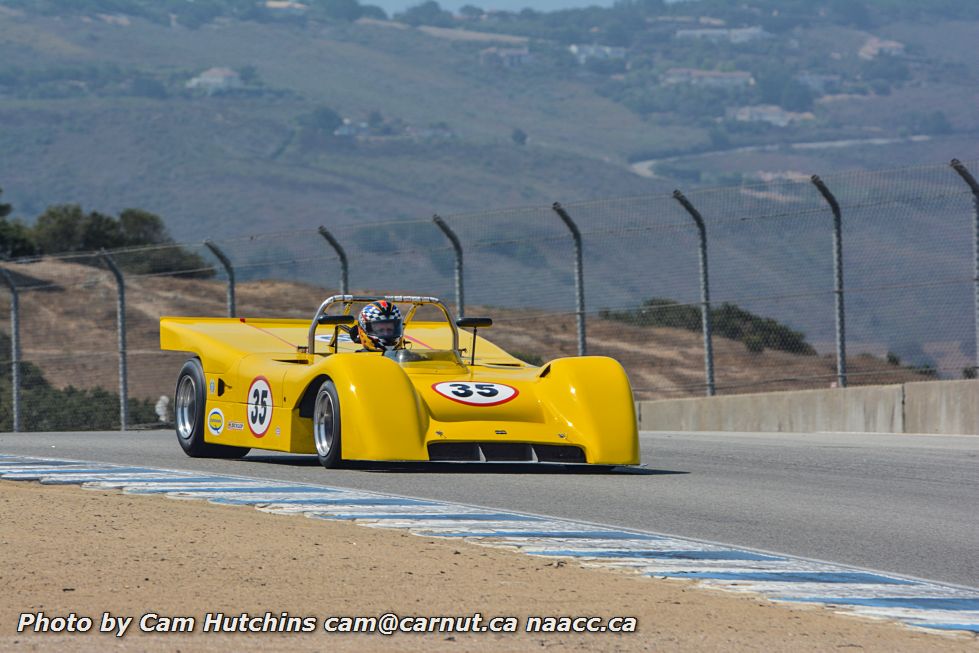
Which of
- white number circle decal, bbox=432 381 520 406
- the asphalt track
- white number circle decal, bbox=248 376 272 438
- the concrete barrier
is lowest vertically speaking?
the concrete barrier

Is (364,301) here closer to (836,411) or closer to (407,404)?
(407,404)

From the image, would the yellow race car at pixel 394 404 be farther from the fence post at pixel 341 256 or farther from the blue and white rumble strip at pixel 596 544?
the fence post at pixel 341 256

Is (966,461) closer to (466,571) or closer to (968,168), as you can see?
(968,168)

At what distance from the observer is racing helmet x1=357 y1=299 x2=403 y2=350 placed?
13.3m

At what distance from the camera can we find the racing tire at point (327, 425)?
11.7 meters

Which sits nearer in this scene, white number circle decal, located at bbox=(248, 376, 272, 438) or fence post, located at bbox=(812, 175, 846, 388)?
white number circle decal, located at bbox=(248, 376, 272, 438)

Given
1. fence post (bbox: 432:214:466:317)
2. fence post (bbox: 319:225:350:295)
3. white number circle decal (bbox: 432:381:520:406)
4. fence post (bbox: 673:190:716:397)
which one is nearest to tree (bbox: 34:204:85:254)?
fence post (bbox: 319:225:350:295)

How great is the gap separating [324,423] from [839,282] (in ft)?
23.9

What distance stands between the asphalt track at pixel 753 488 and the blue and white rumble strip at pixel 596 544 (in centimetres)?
31

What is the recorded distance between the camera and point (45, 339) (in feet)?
177

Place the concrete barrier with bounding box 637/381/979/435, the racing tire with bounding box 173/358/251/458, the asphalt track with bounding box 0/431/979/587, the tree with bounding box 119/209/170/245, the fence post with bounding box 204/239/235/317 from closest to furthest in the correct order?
the asphalt track with bounding box 0/431/979/587, the racing tire with bounding box 173/358/251/458, the concrete barrier with bounding box 637/381/979/435, the fence post with bounding box 204/239/235/317, the tree with bounding box 119/209/170/245

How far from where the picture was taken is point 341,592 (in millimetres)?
7145

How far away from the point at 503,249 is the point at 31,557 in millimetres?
16402

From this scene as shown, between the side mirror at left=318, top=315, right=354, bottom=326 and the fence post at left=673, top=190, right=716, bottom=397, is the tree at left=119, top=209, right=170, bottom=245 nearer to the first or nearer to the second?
the fence post at left=673, top=190, right=716, bottom=397
